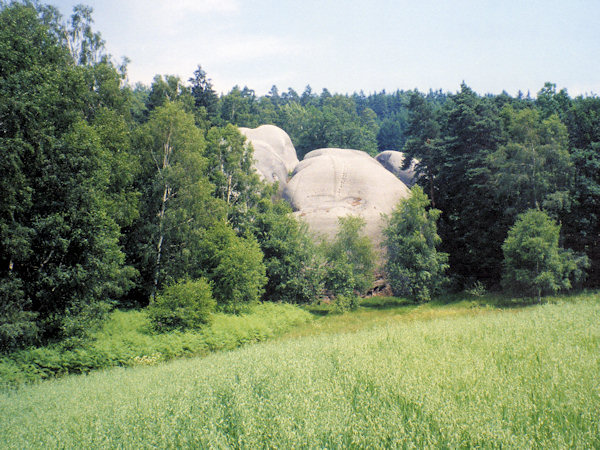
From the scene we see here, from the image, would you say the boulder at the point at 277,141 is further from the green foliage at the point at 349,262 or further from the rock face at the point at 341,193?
the green foliage at the point at 349,262

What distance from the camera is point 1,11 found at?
21.4 m

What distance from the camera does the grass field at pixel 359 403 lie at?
5570 millimetres

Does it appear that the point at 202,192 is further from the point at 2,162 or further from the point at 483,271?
the point at 483,271

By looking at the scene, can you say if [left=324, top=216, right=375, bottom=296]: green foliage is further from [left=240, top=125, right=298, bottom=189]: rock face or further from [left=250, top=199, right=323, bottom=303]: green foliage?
[left=240, top=125, right=298, bottom=189]: rock face

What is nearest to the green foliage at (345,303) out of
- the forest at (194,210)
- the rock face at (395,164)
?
the forest at (194,210)

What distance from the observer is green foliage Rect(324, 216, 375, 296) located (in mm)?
30875

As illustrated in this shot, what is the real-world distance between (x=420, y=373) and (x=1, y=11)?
27.2m

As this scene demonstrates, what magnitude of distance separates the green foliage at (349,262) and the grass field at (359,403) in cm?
1926

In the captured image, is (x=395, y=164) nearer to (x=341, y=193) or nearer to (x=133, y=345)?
(x=341, y=193)

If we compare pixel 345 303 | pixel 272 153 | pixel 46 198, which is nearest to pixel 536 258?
pixel 345 303

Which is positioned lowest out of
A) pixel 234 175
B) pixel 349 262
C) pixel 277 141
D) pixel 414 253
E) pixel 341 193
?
pixel 349 262

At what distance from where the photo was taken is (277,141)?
195 ft

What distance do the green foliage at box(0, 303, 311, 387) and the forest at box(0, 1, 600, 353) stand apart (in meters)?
0.98

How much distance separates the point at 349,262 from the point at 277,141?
32.1m
